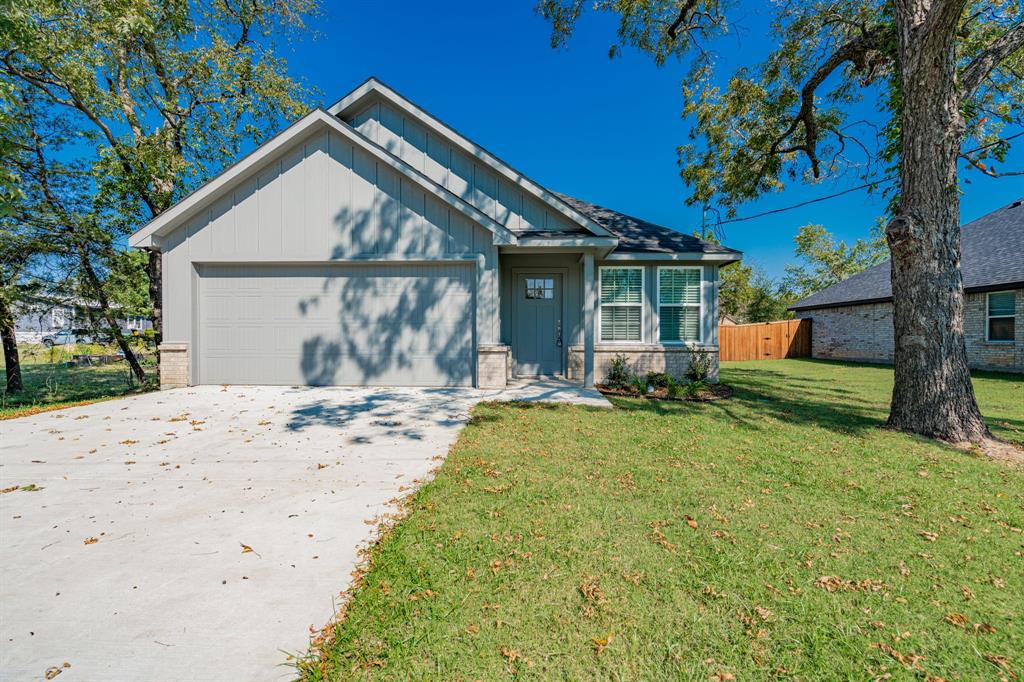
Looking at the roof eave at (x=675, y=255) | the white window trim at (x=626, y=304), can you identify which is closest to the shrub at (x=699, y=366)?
the white window trim at (x=626, y=304)

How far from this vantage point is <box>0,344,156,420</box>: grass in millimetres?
9009

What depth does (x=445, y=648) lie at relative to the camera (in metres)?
1.81

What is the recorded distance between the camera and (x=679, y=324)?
31.8ft

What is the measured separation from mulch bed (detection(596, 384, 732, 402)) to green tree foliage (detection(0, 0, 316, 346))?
488 inches

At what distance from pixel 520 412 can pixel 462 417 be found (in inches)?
37.9

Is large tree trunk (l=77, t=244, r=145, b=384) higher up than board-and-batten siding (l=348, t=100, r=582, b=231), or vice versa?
board-and-batten siding (l=348, t=100, r=582, b=231)

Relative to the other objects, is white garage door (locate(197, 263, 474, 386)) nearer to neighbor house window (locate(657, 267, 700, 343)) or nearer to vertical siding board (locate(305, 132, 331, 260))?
vertical siding board (locate(305, 132, 331, 260))

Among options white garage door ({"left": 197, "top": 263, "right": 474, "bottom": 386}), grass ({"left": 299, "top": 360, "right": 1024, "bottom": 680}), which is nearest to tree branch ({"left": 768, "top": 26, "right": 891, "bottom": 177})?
grass ({"left": 299, "top": 360, "right": 1024, "bottom": 680})

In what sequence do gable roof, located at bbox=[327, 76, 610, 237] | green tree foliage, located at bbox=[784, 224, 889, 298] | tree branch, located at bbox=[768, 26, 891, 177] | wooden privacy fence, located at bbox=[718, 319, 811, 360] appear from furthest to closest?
green tree foliage, located at bbox=[784, 224, 889, 298]
wooden privacy fence, located at bbox=[718, 319, 811, 360]
gable roof, located at bbox=[327, 76, 610, 237]
tree branch, located at bbox=[768, 26, 891, 177]

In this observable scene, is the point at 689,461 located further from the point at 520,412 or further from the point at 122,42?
the point at 122,42

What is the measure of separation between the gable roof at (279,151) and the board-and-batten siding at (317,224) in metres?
0.19

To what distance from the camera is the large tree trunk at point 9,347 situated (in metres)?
9.60

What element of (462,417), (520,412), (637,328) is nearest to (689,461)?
(520,412)

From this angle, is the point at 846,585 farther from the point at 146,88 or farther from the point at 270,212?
the point at 146,88
